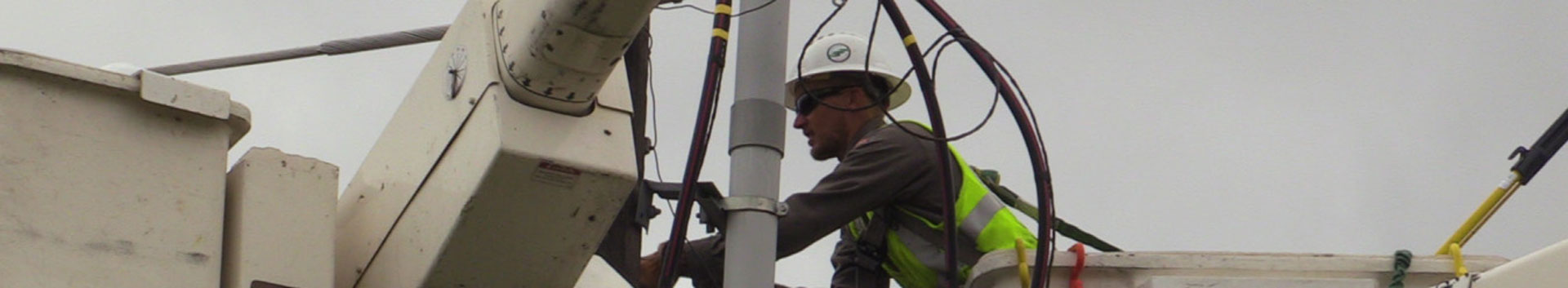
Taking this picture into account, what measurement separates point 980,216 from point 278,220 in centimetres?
241

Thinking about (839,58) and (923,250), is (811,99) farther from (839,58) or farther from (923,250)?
(923,250)

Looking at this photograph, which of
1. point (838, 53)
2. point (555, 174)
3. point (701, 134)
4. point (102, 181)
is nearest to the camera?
point (102, 181)

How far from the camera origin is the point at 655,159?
634 cm

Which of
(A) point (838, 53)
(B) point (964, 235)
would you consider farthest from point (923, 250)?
(A) point (838, 53)

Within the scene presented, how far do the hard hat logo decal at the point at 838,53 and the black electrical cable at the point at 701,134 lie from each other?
2.21m

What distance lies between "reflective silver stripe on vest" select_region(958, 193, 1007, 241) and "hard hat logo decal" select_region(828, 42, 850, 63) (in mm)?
947

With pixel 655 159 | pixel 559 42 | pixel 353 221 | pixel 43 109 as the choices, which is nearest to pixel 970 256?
pixel 655 159

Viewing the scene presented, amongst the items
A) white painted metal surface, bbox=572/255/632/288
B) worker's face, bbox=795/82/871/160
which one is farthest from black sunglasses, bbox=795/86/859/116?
white painted metal surface, bbox=572/255/632/288

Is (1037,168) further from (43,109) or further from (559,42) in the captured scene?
(43,109)

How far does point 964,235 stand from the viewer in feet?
20.2

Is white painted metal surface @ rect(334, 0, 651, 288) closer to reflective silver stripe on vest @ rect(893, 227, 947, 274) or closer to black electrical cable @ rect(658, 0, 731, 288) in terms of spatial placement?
black electrical cable @ rect(658, 0, 731, 288)

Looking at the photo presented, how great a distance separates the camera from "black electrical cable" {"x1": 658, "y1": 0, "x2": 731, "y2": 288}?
15.5ft

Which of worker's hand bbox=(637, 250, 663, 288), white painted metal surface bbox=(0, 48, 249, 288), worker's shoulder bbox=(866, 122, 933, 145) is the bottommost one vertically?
white painted metal surface bbox=(0, 48, 249, 288)

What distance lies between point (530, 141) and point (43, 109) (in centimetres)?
83
